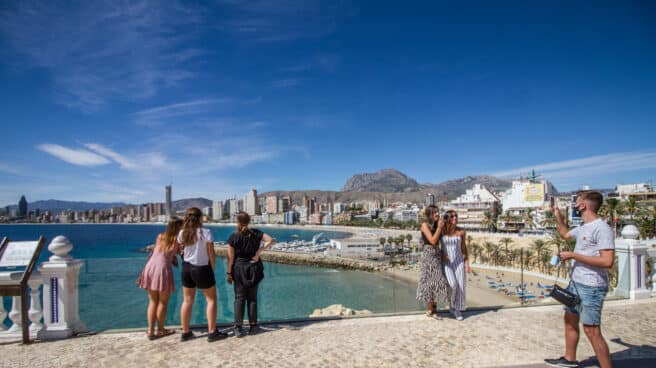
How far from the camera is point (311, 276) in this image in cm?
1191

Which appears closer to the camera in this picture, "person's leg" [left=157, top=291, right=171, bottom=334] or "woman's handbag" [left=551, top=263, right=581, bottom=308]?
"woman's handbag" [left=551, top=263, right=581, bottom=308]

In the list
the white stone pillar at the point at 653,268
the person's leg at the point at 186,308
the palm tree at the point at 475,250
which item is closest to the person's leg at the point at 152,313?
the person's leg at the point at 186,308

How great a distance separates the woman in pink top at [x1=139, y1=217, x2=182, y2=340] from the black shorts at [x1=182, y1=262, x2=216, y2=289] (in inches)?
9.8

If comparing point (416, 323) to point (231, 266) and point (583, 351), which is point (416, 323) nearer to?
point (583, 351)

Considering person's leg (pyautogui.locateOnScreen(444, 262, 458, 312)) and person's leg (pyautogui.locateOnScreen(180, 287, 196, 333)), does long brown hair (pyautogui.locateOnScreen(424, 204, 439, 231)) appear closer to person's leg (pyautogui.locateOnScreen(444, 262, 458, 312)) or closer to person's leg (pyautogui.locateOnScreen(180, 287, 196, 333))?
person's leg (pyautogui.locateOnScreen(444, 262, 458, 312))

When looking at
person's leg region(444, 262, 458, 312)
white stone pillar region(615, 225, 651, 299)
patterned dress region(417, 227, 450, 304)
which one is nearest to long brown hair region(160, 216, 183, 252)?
patterned dress region(417, 227, 450, 304)

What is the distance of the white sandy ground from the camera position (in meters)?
3.73

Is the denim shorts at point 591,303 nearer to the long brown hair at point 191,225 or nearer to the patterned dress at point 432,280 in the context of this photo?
the patterned dress at point 432,280

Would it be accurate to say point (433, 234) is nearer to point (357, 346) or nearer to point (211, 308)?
point (357, 346)

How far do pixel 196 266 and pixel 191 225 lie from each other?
0.52 metres

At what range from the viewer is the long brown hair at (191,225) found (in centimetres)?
A: 429

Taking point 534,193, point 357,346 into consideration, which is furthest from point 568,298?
point 534,193

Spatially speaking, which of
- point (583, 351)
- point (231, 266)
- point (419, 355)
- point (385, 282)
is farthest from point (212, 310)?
point (385, 282)

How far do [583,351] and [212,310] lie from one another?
4.40 m
